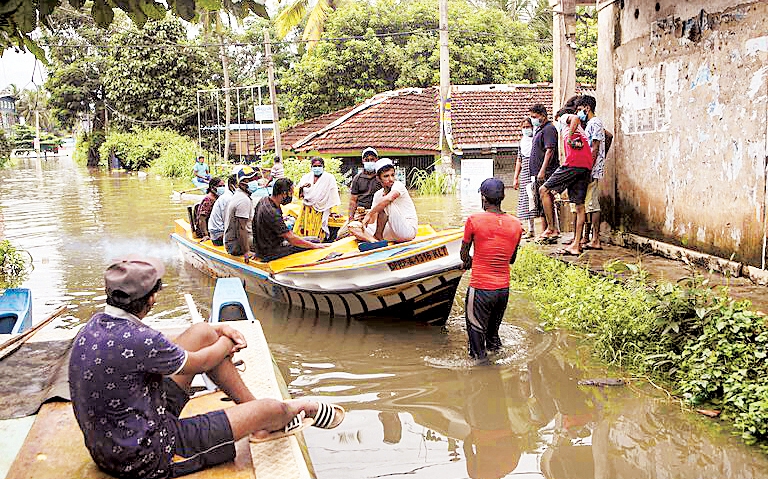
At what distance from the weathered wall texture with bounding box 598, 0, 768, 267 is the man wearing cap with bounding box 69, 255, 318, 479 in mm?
6229

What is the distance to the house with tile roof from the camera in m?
23.5

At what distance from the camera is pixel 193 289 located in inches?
461

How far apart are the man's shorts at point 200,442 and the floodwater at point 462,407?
151cm

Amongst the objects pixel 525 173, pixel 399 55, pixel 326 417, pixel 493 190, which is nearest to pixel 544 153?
pixel 525 173

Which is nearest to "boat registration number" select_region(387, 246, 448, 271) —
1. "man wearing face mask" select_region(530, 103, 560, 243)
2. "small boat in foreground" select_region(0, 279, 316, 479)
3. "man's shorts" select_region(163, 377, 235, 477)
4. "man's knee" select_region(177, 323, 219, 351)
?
"small boat in foreground" select_region(0, 279, 316, 479)

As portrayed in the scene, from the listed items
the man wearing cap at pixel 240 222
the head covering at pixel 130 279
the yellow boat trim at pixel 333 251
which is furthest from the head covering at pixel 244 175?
the head covering at pixel 130 279

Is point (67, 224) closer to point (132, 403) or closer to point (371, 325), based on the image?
point (371, 325)

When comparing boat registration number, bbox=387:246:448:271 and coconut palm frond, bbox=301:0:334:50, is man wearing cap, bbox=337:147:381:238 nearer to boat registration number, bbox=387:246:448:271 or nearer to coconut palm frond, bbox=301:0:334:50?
boat registration number, bbox=387:246:448:271

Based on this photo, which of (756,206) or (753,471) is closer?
(753,471)

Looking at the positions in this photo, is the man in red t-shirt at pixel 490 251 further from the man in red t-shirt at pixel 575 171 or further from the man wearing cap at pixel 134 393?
the man in red t-shirt at pixel 575 171

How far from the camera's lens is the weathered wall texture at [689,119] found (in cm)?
783

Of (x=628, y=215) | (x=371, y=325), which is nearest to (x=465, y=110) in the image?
(x=628, y=215)

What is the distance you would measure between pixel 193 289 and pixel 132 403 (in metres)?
A: 8.43

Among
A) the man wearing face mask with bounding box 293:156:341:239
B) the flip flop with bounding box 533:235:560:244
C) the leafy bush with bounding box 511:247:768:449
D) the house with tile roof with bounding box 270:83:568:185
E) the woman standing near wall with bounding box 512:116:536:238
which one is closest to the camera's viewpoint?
the leafy bush with bounding box 511:247:768:449
